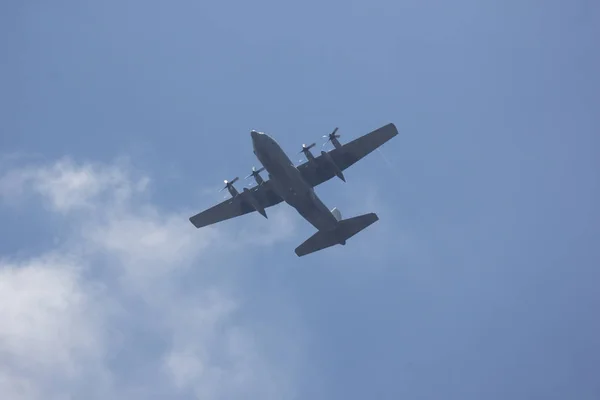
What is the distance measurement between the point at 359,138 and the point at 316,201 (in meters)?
6.39

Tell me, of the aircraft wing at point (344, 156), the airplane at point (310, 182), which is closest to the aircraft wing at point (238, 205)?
the airplane at point (310, 182)

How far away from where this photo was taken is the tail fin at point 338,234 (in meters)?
59.8

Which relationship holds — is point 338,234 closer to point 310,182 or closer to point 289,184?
point 310,182

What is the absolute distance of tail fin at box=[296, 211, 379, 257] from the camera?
5984 centimetres

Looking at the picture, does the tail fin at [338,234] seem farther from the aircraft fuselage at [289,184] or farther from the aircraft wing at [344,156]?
the aircraft wing at [344,156]

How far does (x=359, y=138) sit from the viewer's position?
195 ft

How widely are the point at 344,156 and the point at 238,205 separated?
11.1 meters

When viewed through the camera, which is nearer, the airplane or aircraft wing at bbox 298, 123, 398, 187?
the airplane

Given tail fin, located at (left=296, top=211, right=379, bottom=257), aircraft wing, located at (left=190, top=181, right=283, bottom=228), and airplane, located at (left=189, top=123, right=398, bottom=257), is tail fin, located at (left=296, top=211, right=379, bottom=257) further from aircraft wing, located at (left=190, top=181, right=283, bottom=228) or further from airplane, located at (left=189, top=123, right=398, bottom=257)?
aircraft wing, located at (left=190, top=181, right=283, bottom=228)

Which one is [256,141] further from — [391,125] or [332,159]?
[391,125]

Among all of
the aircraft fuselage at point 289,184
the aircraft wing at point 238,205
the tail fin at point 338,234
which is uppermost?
the aircraft wing at point 238,205

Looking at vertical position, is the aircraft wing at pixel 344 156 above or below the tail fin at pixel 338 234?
above

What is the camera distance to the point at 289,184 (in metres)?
57.9

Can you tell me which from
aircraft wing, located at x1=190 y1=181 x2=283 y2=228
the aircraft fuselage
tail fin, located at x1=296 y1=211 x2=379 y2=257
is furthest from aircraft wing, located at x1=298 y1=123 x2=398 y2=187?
tail fin, located at x1=296 y1=211 x2=379 y2=257
